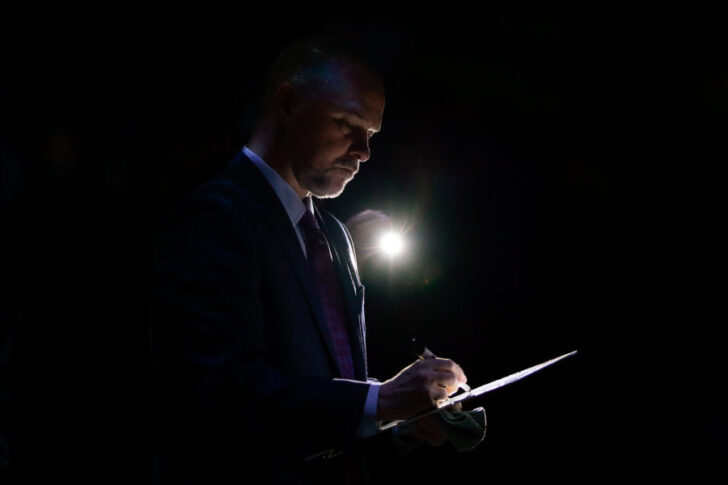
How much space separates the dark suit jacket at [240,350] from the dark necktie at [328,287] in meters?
0.12

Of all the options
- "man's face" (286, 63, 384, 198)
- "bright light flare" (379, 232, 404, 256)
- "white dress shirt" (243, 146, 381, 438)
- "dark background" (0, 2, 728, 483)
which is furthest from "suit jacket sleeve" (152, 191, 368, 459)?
"dark background" (0, 2, 728, 483)

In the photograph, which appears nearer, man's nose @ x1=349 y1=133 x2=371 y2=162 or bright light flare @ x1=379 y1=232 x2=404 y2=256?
man's nose @ x1=349 y1=133 x2=371 y2=162

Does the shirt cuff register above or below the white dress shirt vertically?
below

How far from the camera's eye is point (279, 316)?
1.39 m

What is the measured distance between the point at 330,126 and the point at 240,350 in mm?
745

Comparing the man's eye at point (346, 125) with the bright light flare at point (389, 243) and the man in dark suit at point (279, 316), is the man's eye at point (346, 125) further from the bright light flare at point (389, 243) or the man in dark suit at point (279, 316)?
the bright light flare at point (389, 243)

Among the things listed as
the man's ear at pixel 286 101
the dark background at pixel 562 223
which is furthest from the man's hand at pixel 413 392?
the dark background at pixel 562 223

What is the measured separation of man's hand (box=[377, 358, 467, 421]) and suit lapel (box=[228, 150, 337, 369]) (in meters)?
0.25

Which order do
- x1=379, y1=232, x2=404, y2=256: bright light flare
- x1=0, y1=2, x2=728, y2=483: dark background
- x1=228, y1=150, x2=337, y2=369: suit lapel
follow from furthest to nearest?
x1=0, y1=2, x2=728, y2=483: dark background, x1=379, y1=232, x2=404, y2=256: bright light flare, x1=228, y1=150, x2=337, y2=369: suit lapel

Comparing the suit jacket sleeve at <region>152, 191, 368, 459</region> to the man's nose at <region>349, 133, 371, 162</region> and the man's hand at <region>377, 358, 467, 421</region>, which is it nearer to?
the man's hand at <region>377, 358, 467, 421</region>

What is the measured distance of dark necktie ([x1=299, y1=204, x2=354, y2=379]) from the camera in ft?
5.15

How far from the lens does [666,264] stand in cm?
302

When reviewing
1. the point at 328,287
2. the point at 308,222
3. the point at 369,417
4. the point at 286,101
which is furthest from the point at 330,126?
the point at 369,417

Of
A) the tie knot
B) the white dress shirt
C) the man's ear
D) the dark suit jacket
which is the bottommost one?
the dark suit jacket
